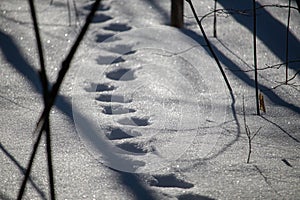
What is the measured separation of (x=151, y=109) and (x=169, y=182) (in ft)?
1.83

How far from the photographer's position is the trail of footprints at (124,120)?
1676 millimetres

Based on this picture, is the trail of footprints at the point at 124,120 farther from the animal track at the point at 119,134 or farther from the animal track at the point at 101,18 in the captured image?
the animal track at the point at 101,18

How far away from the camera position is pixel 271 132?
1966 millimetres

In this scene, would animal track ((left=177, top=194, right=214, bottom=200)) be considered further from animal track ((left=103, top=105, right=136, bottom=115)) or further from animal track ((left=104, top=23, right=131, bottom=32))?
animal track ((left=104, top=23, right=131, bottom=32))

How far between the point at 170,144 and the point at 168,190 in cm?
34

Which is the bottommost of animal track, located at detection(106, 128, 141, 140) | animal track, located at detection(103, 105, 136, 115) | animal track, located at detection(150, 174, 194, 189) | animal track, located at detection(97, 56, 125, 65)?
animal track, located at detection(150, 174, 194, 189)

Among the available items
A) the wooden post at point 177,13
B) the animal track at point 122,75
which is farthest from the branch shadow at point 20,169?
the wooden post at point 177,13

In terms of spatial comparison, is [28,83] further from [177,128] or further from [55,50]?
[177,128]

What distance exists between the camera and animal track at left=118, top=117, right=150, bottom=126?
2.07 meters

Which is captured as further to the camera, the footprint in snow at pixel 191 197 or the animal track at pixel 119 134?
the animal track at pixel 119 134

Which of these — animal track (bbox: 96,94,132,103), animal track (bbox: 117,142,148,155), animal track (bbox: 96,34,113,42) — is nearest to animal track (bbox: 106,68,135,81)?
animal track (bbox: 96,94,132,103)

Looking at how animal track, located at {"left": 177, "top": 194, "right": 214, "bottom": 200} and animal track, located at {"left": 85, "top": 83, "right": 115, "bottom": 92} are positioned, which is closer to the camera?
animal track, located at {"left": 177, "top": 194, "right": 214, "bottom": 200}

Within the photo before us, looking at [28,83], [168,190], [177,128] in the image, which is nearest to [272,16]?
[177,128]

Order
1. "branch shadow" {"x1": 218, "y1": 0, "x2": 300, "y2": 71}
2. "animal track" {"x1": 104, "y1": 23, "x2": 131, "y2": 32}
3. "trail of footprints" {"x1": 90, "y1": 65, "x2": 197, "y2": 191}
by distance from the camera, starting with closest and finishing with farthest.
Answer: "trail of footprints" {"x1": 90, "y1": 65, "x2": 197, "y2": 191} < "branch shadow" {"x1": 218, "y1": 0, "x2": 300, "y2": 71} < "animal track" {"x1": 104, "y1": 23, "x2": 131, "y2": 32}
